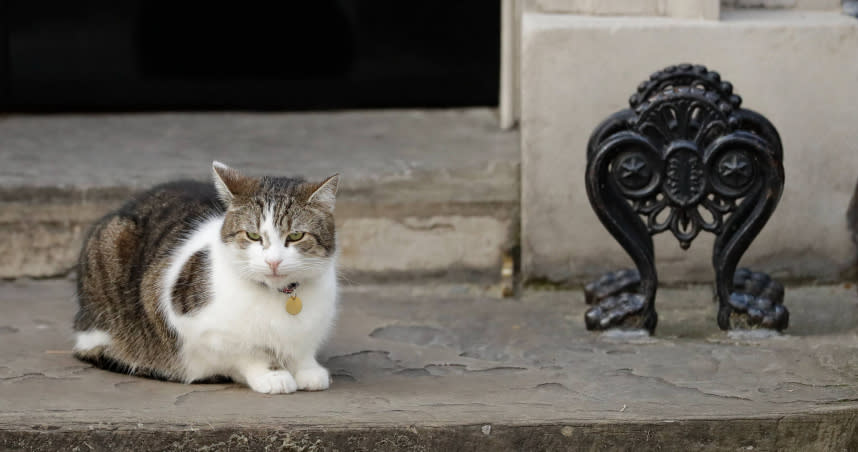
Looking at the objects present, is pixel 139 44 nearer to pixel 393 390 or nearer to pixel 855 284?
pixel 393 390

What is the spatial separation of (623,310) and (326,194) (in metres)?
1.23

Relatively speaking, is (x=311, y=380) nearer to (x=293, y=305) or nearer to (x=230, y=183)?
(x=293, y=305)

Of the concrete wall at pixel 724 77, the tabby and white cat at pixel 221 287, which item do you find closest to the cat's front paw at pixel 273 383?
the tabby and white cat at pixel 221 287

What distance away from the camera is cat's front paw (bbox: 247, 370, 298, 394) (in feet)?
11.6

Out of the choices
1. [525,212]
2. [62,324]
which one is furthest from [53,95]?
[525,212]

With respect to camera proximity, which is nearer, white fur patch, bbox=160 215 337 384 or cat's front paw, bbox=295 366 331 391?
white fur patch, bbox=160 215 337 384

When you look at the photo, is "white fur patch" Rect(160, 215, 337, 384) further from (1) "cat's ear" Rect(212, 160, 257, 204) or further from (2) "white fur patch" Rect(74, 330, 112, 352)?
(2) "white fur patch" Rect(74, 330, 112, 352)

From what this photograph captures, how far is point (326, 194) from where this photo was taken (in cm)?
351

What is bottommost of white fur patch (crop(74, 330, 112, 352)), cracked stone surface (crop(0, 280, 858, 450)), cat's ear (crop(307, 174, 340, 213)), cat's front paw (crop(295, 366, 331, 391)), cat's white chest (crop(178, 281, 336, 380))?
cracked stone surface (crop(0, 280, 858, 450))

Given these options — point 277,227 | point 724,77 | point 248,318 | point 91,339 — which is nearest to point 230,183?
point 277,227

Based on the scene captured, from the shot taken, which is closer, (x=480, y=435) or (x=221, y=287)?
(x=480, y=435)

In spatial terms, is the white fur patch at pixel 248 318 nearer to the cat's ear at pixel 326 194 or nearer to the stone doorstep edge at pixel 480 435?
the cat's ear at pixel 326 194

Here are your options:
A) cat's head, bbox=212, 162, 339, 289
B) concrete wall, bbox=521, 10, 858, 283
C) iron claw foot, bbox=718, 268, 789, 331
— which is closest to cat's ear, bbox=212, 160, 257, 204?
cat's head, bbox=212, 162, 339, 289

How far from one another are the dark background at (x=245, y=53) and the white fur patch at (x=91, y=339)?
91.3 inches
